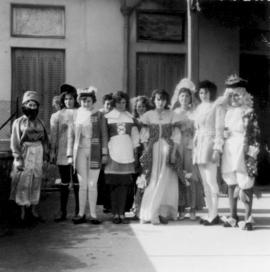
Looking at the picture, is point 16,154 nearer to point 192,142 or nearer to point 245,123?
point 192,142

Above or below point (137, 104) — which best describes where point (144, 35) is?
above

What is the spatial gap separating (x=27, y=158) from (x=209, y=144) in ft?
8.12

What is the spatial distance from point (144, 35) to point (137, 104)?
4.06m

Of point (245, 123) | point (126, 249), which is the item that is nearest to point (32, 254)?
point (126, 249)

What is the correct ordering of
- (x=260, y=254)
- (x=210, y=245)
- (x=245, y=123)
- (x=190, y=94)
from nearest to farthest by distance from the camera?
(x=260, y=254)
(x=210, y=245)
(x=245, y=123)
(x=190, y=94)

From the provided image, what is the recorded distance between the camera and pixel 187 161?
25.5ft

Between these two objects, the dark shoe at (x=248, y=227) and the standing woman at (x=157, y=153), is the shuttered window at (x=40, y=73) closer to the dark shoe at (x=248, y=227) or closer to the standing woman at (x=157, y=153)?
the standing woman at (x=157, y=153)

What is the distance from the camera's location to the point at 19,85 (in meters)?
11.9

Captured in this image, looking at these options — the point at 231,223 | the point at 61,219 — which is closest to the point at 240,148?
the point at 231,223

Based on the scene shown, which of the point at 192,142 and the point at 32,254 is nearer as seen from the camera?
the point at 32,254

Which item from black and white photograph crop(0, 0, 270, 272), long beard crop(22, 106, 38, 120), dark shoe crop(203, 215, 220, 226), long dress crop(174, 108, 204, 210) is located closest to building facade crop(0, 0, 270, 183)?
black and white photograph crop(0, 0, 270, 272)

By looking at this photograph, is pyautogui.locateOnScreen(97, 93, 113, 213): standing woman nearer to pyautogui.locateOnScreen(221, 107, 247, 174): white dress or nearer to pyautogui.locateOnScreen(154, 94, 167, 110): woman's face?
pyautogui.locateOnScreen(154, 94, 167, 110): woman's face

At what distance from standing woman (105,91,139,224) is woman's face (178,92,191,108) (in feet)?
2.49

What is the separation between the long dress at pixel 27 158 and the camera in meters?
7.25
